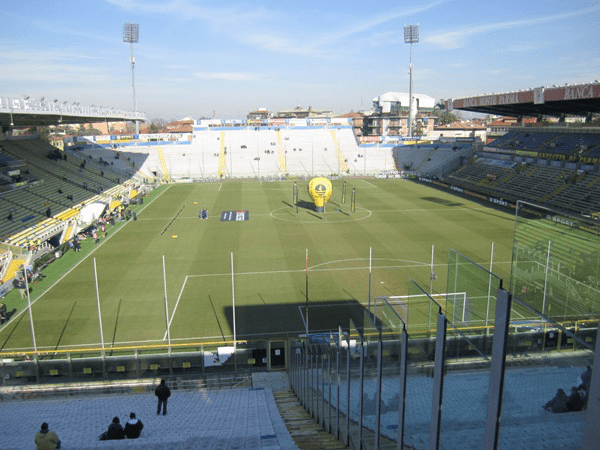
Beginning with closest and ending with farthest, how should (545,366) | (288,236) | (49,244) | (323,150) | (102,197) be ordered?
(545,366)
(49,244)
(288,236)
(102,197)
(323,150)

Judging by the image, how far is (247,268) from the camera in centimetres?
2744

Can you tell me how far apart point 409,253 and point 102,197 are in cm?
3250

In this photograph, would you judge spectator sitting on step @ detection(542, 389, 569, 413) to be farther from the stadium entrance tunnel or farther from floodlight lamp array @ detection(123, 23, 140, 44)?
floodlight lamp array @ detection(123, 23, 140, 44)

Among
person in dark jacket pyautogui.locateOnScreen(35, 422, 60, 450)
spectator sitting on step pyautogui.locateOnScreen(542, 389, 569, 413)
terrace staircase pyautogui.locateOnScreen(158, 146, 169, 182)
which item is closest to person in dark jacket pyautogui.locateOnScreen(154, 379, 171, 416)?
person in dark jacket pyautogui.locateOnScreen(35, 422, 60, 450)

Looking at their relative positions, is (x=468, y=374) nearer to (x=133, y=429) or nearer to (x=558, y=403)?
(x=558, y=403)

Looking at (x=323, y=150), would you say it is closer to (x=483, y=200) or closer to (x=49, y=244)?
(x=483, y=200)

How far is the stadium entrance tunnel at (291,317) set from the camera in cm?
1902

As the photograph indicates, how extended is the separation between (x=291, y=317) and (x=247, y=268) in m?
7.84

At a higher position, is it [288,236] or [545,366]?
[545,366]

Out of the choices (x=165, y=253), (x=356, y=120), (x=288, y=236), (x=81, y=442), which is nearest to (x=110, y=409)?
(x=81, y=442)

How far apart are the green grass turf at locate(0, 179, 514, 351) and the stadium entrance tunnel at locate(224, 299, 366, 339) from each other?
49 millimetres

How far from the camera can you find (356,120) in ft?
436

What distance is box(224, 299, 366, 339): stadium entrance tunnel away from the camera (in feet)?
62.4

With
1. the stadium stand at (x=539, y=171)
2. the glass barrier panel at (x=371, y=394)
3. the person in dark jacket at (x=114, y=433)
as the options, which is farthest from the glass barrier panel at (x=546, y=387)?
the stadium stand at (x=539, y=171)
